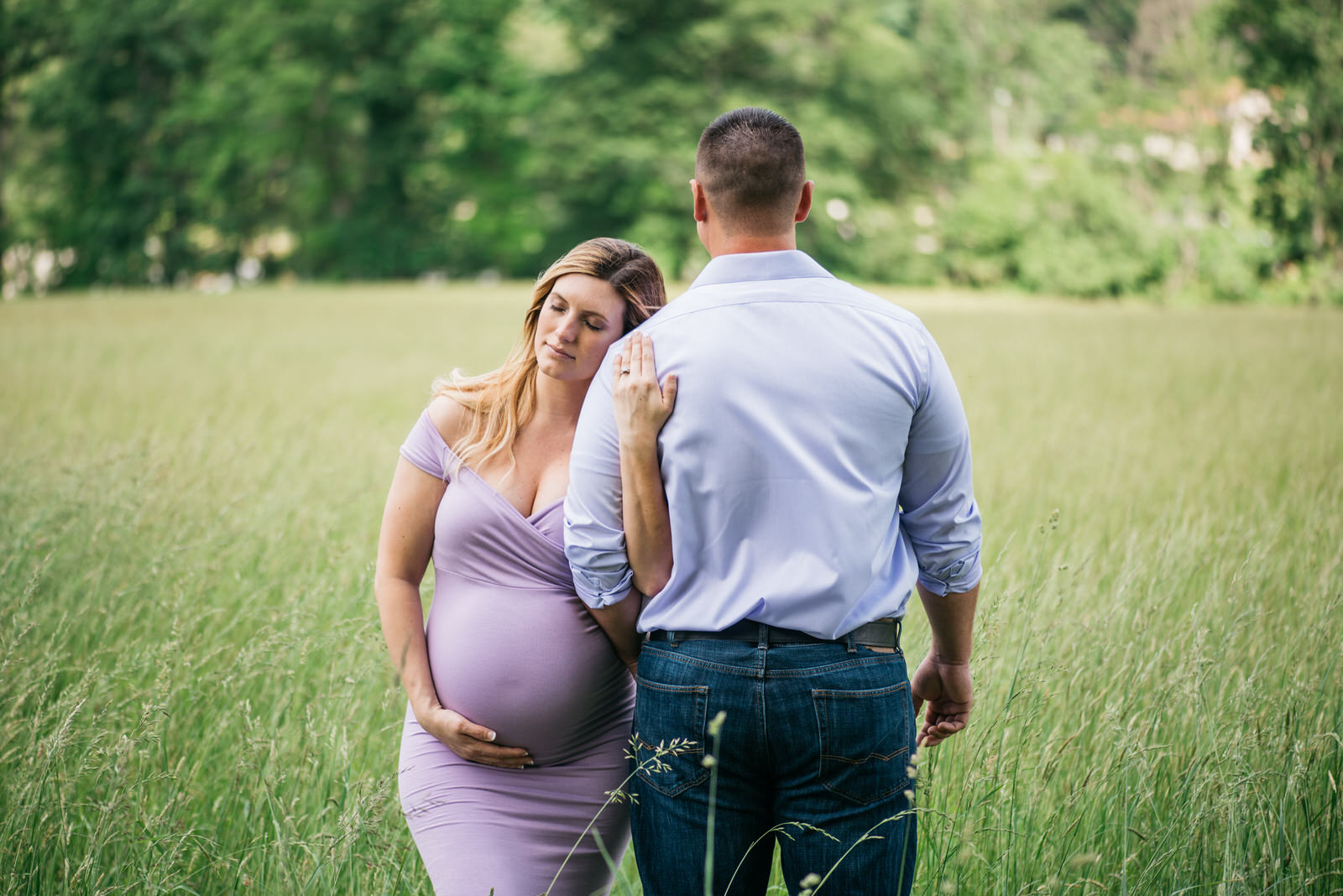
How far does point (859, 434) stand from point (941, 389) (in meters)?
0.24

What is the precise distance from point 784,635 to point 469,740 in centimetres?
85

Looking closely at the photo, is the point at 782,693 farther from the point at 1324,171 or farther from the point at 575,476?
the point at 1324,171

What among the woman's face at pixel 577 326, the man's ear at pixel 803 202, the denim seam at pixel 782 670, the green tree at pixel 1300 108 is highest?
the green tree at pixel 1300 108

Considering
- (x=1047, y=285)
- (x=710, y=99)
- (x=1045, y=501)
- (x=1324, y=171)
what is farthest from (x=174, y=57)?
(x=1045, y=501)

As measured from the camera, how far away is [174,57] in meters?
42.6

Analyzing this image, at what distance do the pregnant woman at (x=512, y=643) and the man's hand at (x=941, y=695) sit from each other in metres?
0.74

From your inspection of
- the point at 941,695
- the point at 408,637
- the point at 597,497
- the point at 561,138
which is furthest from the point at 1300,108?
the point at 408,637

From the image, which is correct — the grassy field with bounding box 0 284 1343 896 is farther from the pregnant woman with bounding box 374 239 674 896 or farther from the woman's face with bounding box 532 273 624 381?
the woman's face with bounding box 532 273 624 381

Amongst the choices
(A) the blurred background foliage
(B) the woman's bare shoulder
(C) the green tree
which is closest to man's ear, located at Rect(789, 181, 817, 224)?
(B) the woman's bare shoulder

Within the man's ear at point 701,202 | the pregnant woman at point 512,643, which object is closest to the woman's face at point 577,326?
the pregnant woman at point 512,643

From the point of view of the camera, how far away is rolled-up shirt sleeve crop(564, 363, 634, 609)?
7.38 ft

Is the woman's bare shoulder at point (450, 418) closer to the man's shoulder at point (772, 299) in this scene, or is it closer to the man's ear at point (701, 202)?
the man's shoulder at point (772, 299)

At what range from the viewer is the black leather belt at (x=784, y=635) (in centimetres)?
212

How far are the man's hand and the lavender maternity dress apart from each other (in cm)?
76
